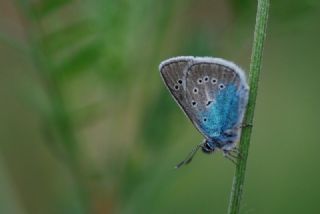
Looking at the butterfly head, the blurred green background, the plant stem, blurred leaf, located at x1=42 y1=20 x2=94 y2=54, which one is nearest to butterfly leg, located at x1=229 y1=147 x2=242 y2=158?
the plant stem

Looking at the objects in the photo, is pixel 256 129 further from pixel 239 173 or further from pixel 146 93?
pixel 239 173

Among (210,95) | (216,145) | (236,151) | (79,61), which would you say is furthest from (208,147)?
(79,61)

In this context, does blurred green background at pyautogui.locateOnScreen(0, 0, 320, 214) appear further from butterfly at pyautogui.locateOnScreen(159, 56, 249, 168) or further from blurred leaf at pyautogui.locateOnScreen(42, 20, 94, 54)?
butterfly at pyautogui.locateOnScreen(159, 56, 249, 168)

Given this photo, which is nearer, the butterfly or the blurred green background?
the butterfly

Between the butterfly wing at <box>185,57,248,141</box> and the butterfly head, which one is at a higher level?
the butterfly wing at <box>185,57,248,141</box>

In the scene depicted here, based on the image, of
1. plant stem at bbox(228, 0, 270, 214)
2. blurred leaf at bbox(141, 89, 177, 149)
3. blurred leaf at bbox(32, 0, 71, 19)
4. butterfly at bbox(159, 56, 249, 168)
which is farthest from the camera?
blurred leaf at bbox(141, 89, 177, 149)

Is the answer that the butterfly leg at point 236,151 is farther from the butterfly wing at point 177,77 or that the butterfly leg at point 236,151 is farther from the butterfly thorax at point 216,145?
the butterfly wing at point 177,77

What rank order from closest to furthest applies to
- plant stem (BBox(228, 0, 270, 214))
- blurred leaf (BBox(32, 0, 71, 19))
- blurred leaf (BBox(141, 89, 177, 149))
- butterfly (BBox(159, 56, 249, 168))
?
plant stem (BBox(228, 0, 270, 214))
butterfly (BBox(159, 56, 249, 168))
blurred leaf (BBox(32, 0, 71, 19))
blurred leaf (BBox(141, 89, 177, 149))

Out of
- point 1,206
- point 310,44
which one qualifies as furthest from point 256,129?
point 1,206
